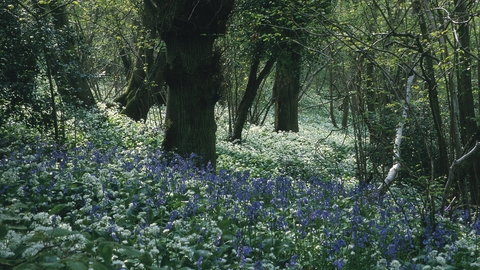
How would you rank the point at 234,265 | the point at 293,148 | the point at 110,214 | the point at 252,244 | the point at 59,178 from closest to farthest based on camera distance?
1. the point at 234,265
2. the point at 252,244
3. the point at 110,214
4. the point at 59,178
5. the point at 293,148

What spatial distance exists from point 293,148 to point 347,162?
1706 millimetres

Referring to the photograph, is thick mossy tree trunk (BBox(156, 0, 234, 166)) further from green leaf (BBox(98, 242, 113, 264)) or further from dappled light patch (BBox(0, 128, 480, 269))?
green leaf (BBox(98, 242, 113, 264))

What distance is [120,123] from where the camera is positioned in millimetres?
15078

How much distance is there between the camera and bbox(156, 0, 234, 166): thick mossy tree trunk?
30.9 feet

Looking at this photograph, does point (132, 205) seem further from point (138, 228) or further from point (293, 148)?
point (293, 148)

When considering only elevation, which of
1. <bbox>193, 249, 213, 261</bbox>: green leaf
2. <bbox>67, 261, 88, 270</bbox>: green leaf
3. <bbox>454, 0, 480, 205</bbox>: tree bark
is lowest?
<bbox>193, 249, 213, 261</bbox>: green leaf

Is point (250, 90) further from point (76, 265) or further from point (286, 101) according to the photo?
point (76, 265)

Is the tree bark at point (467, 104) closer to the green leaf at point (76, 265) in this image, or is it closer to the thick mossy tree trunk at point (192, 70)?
the thick mossy tree trunk at point (192, 70)

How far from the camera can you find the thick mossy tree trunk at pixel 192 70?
942 centimetres

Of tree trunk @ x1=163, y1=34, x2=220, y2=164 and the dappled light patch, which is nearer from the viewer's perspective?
the dappled light patch

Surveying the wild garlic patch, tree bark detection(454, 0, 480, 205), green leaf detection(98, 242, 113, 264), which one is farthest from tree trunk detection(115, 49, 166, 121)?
green leaf detection(98, 242, 113, 264)

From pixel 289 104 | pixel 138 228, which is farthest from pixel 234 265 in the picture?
pixel 289 104

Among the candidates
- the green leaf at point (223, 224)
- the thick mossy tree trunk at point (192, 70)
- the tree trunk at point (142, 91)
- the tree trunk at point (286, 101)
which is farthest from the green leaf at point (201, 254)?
the tree trunk at point (286, 101)

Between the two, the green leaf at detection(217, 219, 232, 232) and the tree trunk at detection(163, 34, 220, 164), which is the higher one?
the tree trunk at detection(163, 34, 220, 164)
